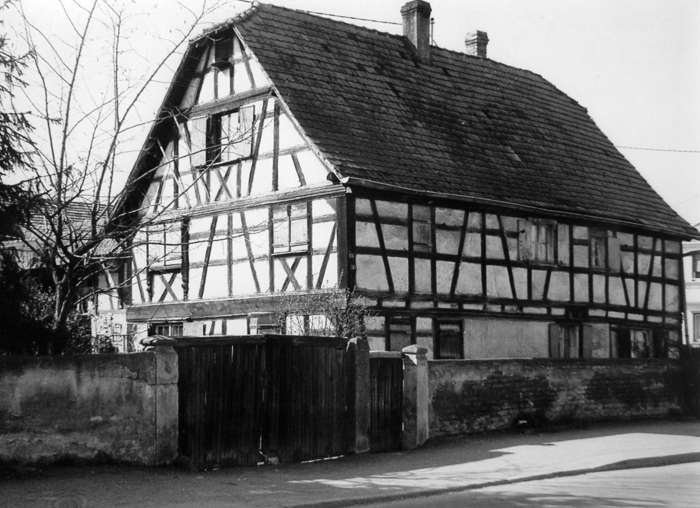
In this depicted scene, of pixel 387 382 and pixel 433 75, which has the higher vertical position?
pixel 433 75

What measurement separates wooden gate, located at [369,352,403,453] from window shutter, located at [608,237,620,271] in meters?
13.4

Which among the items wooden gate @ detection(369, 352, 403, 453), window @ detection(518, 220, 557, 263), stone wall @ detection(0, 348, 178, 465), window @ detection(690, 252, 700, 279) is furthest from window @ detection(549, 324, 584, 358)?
window @ detection(690, 252, 700, 279)

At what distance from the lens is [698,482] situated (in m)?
13.1

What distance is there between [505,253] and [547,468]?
1072cm

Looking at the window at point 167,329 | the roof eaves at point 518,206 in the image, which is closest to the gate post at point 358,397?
the roof eaves at point 518,206

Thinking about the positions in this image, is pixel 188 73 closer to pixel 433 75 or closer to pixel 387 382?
pixel 433 75

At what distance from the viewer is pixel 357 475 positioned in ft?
43.4

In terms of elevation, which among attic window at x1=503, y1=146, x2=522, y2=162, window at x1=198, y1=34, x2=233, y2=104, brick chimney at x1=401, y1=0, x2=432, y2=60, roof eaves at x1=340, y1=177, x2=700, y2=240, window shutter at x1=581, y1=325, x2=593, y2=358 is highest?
brick chimney at x1=401, y1=0, x2=432, y2=60

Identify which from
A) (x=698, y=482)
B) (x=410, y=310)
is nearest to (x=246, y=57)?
(x=410, y=310)

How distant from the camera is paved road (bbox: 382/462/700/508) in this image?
1099 centimetres

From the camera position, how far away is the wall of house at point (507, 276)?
21.7 metres

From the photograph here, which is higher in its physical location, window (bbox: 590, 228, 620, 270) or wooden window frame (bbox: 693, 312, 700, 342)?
window (bbox: 590, 228, 620, 270)

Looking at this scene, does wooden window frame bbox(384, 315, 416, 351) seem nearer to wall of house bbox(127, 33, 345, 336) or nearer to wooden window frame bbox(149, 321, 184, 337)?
wall of house bbox(127, 33, 345, 336)

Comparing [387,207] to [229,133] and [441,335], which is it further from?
[229,133]
